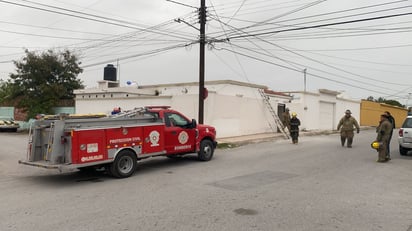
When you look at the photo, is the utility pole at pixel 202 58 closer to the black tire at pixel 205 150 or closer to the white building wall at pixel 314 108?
the black tire at pixel 205 150

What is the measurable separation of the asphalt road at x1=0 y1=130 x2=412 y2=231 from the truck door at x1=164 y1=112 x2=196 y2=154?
0.60 m

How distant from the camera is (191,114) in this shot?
Result: 19.9m

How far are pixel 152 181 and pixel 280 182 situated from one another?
3.17m

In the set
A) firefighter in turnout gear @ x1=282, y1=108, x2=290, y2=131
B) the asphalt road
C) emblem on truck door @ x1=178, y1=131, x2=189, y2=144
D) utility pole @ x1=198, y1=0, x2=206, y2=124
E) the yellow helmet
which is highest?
utility pole @ x1=198, y1=0, x2=206, y2=124

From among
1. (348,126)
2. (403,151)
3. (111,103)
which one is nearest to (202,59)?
(348,126)

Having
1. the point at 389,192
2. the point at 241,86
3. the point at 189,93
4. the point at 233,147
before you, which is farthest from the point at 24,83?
the point at 389,192

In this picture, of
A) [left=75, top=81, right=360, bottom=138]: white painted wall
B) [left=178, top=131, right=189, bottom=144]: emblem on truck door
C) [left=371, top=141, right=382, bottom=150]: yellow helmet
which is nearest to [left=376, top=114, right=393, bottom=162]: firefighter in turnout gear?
[left=371, top=141, right=382, bottom=150]: yellow helmet

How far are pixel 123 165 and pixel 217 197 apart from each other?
360 centimetres

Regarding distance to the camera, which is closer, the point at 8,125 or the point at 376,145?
the point at 376,145

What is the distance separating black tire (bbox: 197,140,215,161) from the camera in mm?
12391

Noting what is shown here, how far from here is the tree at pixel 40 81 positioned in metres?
27.5

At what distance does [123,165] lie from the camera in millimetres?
9734

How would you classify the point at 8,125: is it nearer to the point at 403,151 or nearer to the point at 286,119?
the point at 286,119

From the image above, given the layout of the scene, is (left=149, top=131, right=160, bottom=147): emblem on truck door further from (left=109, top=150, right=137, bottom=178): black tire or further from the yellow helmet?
the yellow helmet
